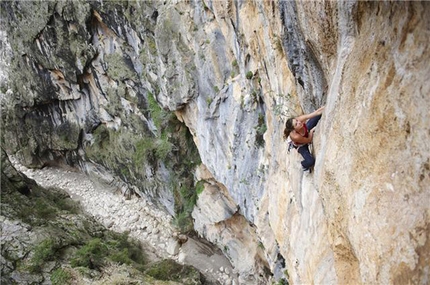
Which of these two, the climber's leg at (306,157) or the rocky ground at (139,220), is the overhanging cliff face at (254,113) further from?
the rocky ground at (139,220)

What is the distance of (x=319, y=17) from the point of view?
14.1ft

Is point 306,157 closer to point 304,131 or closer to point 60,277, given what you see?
point 304,131

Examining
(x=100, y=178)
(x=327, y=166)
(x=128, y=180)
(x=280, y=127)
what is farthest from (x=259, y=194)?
(x=100, y=178)

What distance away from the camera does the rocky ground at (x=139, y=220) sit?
15.9 metres

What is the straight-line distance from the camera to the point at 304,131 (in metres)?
5.35

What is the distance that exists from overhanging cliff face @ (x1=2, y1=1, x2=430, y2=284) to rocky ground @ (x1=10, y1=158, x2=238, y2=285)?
1.10 m

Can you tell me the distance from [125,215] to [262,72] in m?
13.6

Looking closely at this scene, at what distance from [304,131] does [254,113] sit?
4142 millimetres

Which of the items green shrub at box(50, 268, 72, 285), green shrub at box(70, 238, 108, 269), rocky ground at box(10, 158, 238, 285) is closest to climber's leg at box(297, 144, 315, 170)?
green shrub at box(50, 268, 72, 285)

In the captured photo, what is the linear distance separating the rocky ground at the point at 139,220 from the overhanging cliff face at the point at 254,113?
3.61ft

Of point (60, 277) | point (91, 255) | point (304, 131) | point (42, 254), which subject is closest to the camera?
point (304, 131)

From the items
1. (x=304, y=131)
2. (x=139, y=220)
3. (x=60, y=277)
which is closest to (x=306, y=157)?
(x=304, y=131)

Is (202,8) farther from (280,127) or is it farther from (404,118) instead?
(404,118)

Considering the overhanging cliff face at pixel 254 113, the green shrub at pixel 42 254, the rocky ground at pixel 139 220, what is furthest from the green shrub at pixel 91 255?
the overhanging cliff face at pixel 254 113
